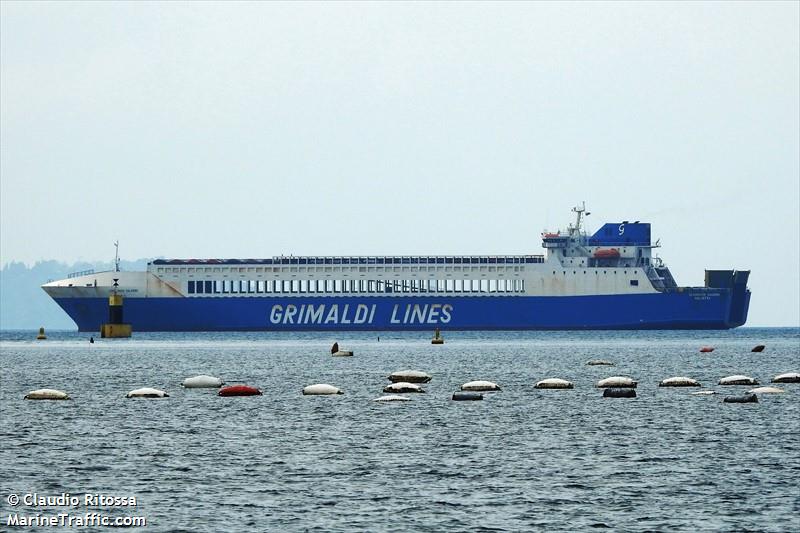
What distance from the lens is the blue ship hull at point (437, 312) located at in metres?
149

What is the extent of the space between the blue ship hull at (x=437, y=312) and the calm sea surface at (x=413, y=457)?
7679cm

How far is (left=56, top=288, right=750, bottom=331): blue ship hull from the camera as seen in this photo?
490 ft

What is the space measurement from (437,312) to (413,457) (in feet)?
374

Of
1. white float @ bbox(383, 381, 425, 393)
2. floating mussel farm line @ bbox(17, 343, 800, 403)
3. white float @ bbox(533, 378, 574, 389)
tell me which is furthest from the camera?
white float @ bbox(533, 378, 574, 389)

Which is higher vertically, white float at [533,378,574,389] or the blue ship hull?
the blue ship hull

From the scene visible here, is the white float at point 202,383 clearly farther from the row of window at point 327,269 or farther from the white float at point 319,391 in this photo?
the row of window at point 327,269

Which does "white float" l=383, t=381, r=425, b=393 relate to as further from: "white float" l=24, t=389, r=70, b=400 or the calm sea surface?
"white float" l=24, t=389, r=70, b=400

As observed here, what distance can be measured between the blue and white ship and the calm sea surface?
252ft

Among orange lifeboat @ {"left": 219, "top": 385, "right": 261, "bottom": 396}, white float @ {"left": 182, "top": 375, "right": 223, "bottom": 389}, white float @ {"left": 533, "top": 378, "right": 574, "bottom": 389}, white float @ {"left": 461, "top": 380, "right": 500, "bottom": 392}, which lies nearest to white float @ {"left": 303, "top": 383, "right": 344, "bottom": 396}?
orange lifeboat @ {"left": 219, "top": 385, "right": 261, "bottom": 396}

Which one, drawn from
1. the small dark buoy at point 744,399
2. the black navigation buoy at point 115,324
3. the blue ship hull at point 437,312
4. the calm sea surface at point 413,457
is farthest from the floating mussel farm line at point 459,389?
the black navigation buoy at point 115,324

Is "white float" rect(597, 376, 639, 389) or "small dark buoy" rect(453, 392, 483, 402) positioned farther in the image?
"white float" rect(597, 376, 639, 389)

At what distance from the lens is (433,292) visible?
153 m

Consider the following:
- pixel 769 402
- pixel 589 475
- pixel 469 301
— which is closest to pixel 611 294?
pixel 469 301

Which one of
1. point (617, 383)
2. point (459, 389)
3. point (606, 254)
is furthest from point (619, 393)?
point (606, 254)
